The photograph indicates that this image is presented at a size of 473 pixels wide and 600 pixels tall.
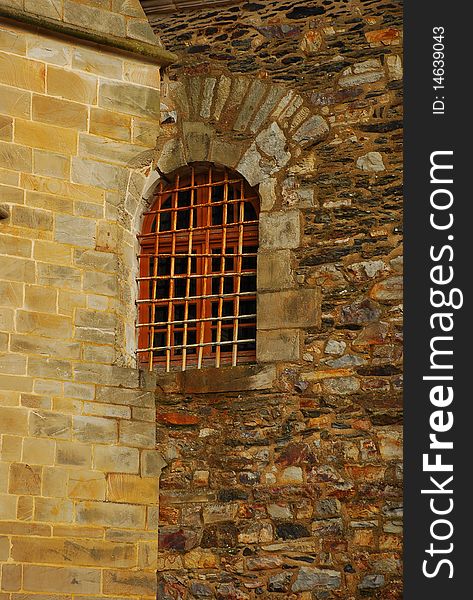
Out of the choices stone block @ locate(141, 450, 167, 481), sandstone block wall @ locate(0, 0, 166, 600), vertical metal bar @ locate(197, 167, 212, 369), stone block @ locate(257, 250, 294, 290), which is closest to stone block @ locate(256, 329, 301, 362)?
stone block @ locate(257, 250, 294, 290)

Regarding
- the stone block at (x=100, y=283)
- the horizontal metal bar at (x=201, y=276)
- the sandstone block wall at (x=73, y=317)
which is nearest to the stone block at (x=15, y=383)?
the sandstone block wall at (x=73, y=317)

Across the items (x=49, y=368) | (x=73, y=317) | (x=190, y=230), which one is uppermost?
(x=190, y=230)

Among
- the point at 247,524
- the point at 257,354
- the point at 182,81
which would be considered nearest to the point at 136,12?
the point at 182,81

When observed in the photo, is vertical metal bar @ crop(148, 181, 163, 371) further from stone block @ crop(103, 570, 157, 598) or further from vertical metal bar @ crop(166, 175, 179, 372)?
stone block @ crop(103, 570, 157, 598)

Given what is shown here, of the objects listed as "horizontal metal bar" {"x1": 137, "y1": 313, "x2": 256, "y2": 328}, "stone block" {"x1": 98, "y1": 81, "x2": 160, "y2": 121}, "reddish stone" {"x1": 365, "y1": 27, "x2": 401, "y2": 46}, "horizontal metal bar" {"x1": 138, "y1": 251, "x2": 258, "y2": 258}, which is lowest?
"horizontal metal bar" {"x1": 137, "y1": 313, "x2": 256, "y2": 328}

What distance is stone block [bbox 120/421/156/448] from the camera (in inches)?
409

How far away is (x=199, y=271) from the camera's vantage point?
36.0 ft

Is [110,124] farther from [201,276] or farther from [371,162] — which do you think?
[371,162]

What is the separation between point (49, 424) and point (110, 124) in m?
2.11

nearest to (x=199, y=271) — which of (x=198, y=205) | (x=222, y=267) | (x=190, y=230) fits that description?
(x=222, y=267)

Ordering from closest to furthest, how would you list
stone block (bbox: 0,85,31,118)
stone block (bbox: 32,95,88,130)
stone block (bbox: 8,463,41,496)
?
stone block (bbox: 8,463,41,496)
stone block (bbox: 0,85,31,118)
stone block (bbox: 32,95,88,130)

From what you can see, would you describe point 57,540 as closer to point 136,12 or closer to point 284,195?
point 284,195

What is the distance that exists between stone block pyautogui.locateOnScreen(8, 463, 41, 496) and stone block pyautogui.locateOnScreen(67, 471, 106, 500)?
0.22m

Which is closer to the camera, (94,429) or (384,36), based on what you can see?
(94,429)
